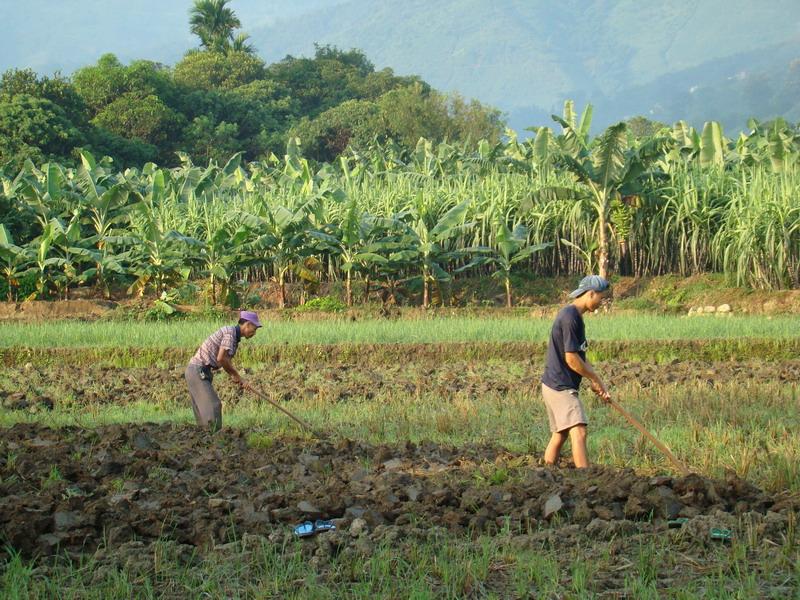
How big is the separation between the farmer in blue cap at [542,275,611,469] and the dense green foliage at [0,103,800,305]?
11298 mm

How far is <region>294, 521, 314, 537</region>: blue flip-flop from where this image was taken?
17.6ft

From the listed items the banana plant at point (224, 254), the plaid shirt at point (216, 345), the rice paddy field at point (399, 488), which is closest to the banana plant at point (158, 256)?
the banana plant at point (224, 254)

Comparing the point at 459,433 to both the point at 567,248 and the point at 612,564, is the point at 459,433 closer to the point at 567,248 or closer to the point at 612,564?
the point at 612,564

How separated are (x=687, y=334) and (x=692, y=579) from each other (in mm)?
9648

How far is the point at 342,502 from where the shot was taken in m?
5.79

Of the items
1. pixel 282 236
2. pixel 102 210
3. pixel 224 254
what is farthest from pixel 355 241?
pixel 102 210

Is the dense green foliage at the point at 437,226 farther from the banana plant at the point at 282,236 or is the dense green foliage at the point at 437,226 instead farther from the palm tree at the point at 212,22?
the palm tree at the point at 212,22

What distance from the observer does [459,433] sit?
8492 mm

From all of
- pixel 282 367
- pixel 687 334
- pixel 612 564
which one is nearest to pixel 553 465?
pixel 612 564

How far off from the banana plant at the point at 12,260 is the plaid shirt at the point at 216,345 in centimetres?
1076

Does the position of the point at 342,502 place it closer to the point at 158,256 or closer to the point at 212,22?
the point at 158,256

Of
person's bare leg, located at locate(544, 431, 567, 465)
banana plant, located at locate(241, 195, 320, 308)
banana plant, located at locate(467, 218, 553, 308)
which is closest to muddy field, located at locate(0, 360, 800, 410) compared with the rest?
person's bare leg, located at locate(544, 431, 567, 465)

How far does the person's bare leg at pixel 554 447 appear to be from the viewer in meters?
7.19

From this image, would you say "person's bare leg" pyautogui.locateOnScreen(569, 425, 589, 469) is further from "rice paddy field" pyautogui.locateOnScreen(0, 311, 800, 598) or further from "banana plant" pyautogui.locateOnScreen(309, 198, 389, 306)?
"banana plant" pyautogui.locateOnScreen(309, 198, 389, 306)
